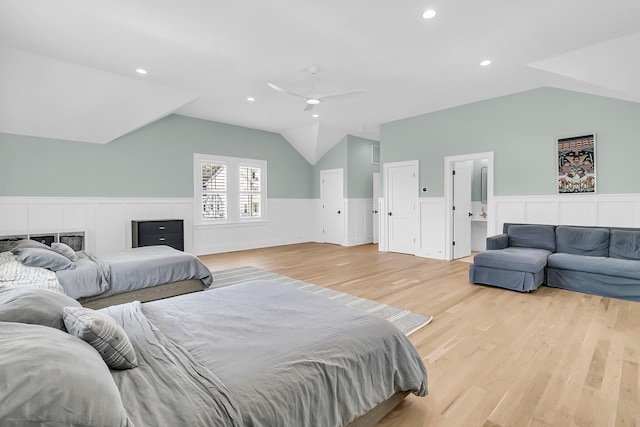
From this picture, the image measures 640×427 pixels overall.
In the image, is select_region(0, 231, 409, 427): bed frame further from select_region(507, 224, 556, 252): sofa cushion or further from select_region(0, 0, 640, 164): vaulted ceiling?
select_region(507, 224, 556, 252): sofa cushion

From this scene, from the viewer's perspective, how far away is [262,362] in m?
1.37

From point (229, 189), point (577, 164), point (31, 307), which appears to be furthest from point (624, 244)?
point (229, 189)

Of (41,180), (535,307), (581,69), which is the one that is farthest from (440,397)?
(41,180)

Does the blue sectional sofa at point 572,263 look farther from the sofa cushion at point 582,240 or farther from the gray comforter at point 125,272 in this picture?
the gray comforter at point 125,272

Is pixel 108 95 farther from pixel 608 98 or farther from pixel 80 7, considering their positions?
pixel 608 98

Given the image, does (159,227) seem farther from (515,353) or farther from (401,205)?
(515,353)

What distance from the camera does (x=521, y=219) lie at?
5.38 m

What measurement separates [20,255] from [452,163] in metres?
6.59

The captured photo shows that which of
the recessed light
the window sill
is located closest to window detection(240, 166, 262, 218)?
the window sill

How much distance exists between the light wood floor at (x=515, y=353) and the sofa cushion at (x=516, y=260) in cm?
34

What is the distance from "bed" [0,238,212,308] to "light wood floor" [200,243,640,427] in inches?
75.6

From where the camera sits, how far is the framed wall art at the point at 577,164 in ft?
15.3

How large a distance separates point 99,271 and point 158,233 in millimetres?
2808

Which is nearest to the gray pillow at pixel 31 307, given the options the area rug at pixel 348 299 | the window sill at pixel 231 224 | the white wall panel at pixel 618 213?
the area rug at pixel 348 299
